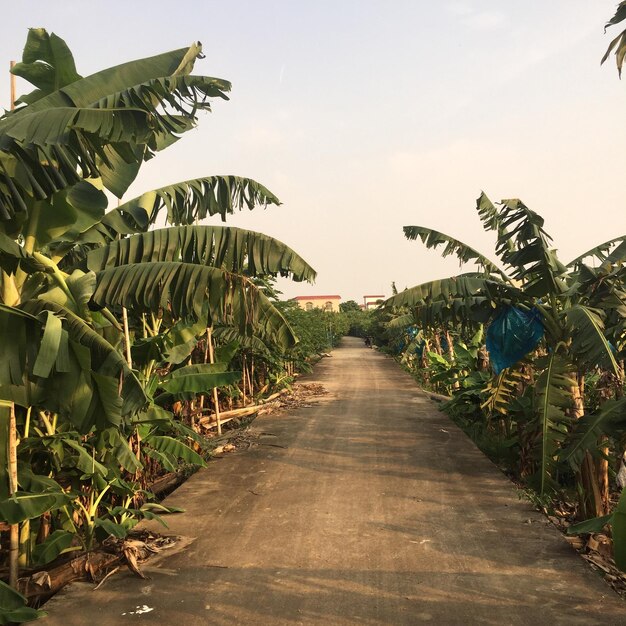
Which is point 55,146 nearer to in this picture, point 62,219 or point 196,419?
point 62,219

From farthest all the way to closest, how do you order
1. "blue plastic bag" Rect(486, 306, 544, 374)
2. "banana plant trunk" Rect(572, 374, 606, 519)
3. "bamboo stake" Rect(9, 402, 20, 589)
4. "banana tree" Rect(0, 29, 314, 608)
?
"blue plastic bag" Rect(486, 306, 544, 374)
"banana plant trunk" Rect(572, 374, 606, 519)
"bamboo stake" Rect(9, 402, 20, 589)
"banana tree" Rect(0, 29, 314, 608)

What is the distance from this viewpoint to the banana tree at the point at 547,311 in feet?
18.8

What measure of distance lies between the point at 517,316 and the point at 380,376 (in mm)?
16453


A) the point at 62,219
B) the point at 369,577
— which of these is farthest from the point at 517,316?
the point at 62,219

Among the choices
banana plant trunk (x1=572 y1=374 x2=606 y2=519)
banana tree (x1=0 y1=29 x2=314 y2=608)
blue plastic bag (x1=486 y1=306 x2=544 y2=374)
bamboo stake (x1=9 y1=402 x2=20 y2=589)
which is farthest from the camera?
blue plastic bag (x1=486 y1=306 x2=544 y2=374)

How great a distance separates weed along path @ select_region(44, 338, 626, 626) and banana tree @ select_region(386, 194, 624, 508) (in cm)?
104

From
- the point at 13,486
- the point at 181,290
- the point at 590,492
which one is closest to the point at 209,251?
the point at 181,290

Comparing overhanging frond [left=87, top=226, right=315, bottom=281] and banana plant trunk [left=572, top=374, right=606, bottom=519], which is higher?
overhanging frond [left=87, top=226, right=315, bottom=281]

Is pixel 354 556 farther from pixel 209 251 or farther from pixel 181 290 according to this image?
pixel 209 251

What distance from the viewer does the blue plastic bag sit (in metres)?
6.73

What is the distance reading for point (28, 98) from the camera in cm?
531

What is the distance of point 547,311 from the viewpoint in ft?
22.4

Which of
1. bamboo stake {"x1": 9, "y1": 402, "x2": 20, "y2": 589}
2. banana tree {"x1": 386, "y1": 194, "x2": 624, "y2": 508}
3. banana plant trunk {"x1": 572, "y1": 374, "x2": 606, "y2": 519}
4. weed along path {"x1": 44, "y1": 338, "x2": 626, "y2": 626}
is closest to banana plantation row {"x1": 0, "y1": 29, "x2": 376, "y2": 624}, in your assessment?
bamboo stake {"x1": 9, "y1": 402, "x2": 20, "y2": 589}

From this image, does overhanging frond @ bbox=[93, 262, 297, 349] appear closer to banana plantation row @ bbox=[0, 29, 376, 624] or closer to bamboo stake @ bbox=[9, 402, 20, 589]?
banana plantation row @ bbox=[0, 29, 376, 624]
